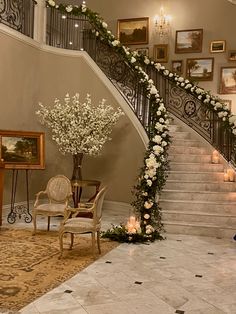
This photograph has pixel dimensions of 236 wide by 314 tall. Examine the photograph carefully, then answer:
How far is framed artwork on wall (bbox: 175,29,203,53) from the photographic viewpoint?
12055 millimetres

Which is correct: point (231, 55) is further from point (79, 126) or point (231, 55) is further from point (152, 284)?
point (152, 284)

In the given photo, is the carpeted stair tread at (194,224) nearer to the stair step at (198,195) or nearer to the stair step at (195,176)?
the stair step at (198,195)

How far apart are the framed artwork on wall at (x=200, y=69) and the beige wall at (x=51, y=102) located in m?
3.63

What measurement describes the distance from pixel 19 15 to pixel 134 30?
4.81 metres

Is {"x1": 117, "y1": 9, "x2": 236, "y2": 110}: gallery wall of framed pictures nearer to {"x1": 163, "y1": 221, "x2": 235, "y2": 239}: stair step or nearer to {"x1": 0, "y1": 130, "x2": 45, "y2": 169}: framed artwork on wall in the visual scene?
{"x1": 163, "y1": 221, "x2": 235, "y2": 239}: stair step

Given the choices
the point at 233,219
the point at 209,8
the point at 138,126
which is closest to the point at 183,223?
the point at 233,219

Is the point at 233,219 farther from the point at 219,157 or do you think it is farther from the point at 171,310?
the point at 171,310

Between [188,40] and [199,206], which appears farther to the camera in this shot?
[188,40]

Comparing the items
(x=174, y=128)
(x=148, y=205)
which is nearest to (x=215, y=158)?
(x=174, y=128)

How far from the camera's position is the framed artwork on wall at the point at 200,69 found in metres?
11.9

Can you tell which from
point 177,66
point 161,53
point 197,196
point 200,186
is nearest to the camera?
point 197,196

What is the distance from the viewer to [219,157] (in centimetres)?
909

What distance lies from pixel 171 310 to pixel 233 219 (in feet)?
12.5

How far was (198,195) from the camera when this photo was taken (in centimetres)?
803
